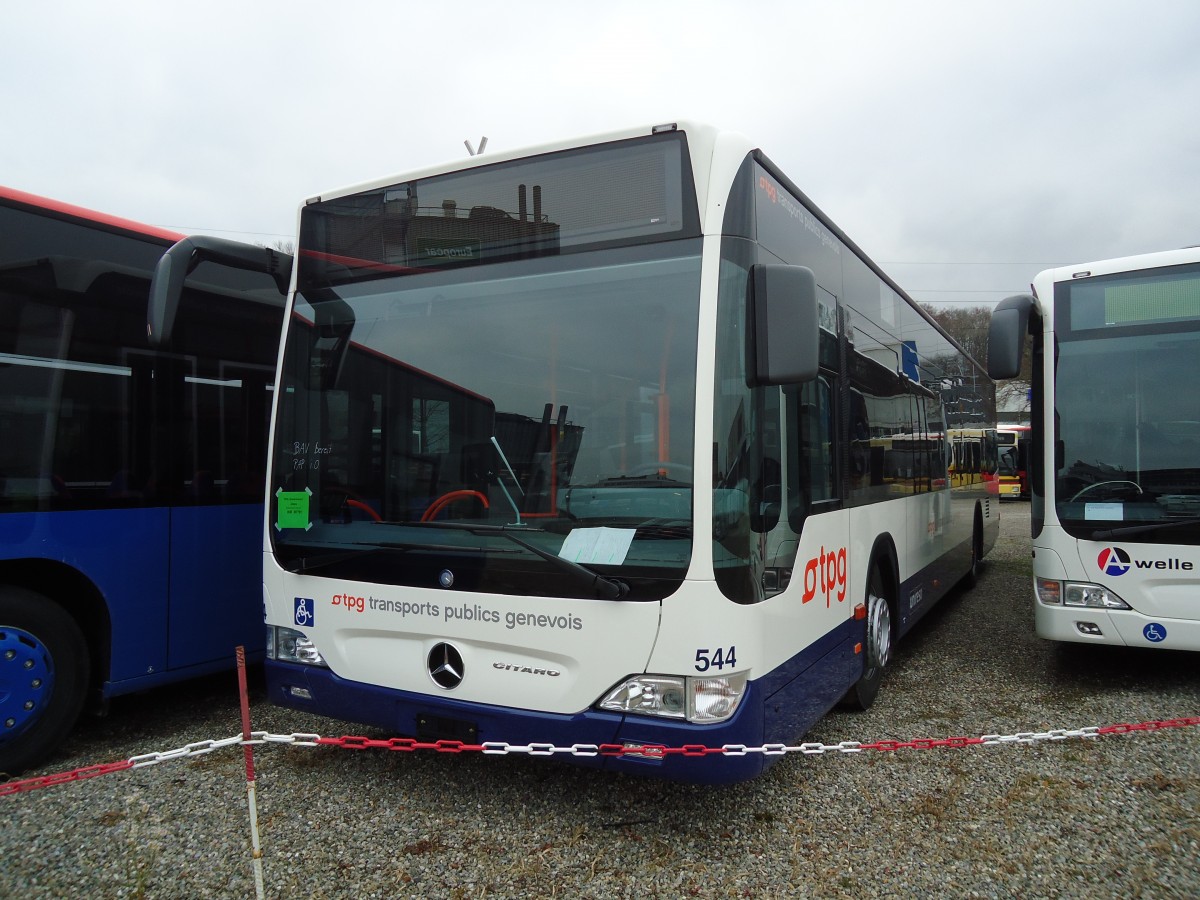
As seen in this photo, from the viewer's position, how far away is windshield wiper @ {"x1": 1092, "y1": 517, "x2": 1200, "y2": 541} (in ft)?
17.5

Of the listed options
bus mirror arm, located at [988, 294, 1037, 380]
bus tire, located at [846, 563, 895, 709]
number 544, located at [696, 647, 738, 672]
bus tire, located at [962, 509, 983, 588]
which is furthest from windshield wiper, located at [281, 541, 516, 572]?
bus tire, located at [962, 509, 983, 588]

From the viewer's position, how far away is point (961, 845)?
359 centimetres

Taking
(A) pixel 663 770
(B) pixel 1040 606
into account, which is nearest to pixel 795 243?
(A) pixel 663 770

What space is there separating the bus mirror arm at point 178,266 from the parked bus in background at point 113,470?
35.5 inches

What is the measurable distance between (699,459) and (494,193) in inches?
61.3

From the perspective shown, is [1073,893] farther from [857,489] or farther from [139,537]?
[139,537]

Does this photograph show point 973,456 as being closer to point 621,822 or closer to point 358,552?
point 621,822

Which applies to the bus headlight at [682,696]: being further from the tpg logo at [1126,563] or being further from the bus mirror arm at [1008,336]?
the tpg logo at [1126,563]

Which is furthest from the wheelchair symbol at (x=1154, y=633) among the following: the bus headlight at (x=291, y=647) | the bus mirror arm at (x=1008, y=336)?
the bus headlight at (x=291, y=647)

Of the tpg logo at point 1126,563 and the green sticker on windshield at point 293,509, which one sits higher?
the green sticker on windshield at point 293,509

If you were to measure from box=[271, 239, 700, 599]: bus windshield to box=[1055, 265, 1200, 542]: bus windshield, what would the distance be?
12.6 ft

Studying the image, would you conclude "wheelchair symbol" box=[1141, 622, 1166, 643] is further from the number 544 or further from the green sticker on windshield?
the green sticker on windshield

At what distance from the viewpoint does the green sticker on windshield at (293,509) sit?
4039mm

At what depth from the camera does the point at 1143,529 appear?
18.0 ft
